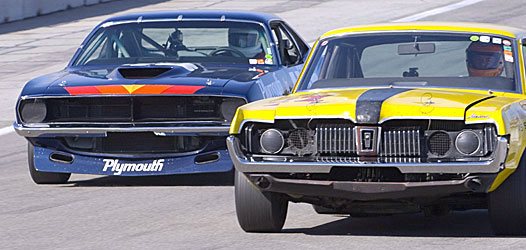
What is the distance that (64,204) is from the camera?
8422 mm

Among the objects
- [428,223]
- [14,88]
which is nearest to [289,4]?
[14,88]

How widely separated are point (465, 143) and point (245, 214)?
54.5 inches

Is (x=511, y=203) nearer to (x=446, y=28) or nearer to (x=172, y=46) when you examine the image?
(x=446, y=28)

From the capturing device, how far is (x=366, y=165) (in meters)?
6.43

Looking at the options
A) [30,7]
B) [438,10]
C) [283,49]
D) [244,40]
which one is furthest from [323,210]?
[30,7]

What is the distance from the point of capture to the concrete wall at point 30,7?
27.6m

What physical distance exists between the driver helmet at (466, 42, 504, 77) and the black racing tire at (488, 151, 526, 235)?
114 cm

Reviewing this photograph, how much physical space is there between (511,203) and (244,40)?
4.33 metres

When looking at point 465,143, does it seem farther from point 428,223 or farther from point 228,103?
point 228,103

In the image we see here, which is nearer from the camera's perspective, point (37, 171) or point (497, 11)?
point (37, 171)

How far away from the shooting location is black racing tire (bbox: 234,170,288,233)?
682 centimetres

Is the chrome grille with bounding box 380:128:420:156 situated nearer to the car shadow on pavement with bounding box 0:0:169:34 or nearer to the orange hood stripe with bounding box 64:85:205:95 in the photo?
the orange hood stripe with bounding box 64:85:205:95

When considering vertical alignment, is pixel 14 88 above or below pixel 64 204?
below

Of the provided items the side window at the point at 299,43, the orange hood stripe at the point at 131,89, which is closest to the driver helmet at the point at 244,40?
the side window at the point at 299,43
